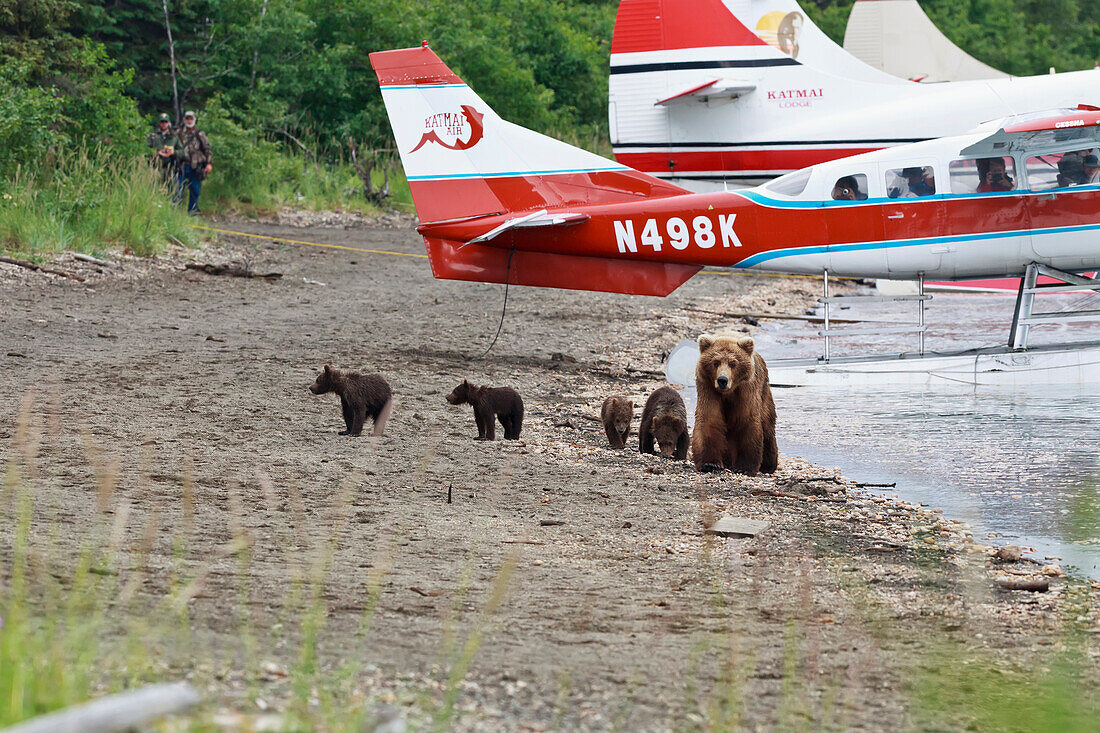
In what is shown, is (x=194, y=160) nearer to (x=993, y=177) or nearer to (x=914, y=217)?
(x=914, y=217)

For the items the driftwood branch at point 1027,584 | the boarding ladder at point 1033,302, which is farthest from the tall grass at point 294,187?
the driftwood branch at point 1027,584

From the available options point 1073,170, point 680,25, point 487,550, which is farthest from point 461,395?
point 680,25

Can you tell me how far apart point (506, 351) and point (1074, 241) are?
5664mm

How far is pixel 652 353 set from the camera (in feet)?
42.9

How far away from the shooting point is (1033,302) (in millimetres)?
11633

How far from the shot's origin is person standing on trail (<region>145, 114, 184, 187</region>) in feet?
66.9

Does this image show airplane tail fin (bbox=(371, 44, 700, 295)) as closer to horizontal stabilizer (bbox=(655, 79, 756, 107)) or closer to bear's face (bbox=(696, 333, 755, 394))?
bear's face (bbox=(696, 333, 755, 394))

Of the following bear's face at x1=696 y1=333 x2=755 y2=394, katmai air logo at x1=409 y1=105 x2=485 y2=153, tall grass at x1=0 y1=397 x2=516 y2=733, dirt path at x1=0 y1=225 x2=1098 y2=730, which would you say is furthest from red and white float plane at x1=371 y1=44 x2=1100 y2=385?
tall grass at x1=0 y1=397 x2=516 y2=733

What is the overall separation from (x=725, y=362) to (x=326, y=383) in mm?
2751

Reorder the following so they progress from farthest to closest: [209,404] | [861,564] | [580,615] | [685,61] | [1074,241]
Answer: [685,61], [1074,241], [209,404], [861,564], [580,615]

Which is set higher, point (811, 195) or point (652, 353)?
point (811, 195)

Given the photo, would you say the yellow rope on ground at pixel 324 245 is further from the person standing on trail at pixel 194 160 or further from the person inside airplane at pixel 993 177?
the person inside airplane at pixel 993 177

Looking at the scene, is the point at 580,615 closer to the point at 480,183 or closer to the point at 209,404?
the point at 209,404

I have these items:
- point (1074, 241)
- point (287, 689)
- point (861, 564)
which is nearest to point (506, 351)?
point (1074, 241)
